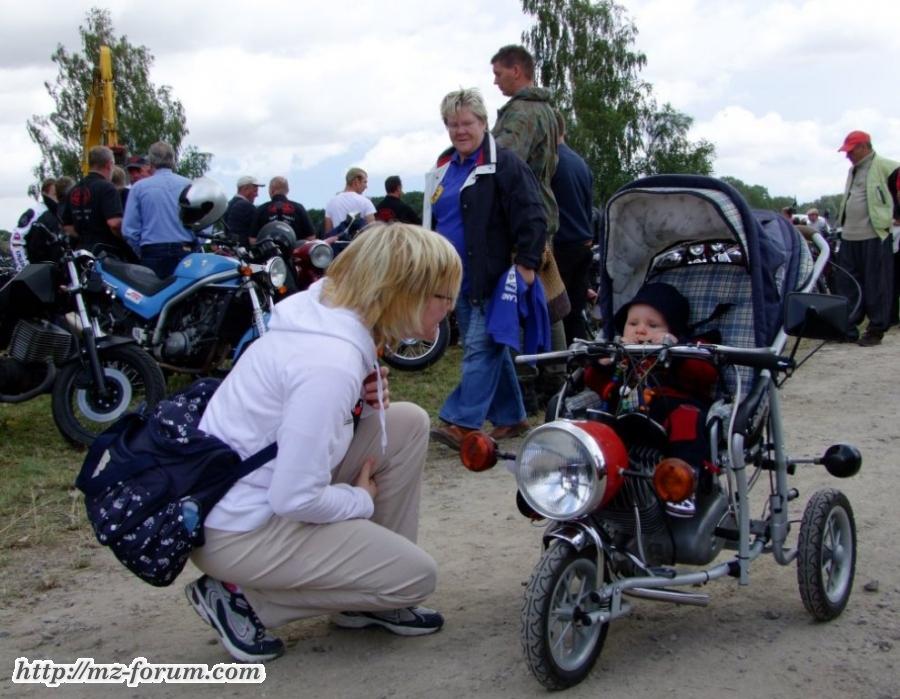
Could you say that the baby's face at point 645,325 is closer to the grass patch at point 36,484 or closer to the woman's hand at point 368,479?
the woman's hand at point 368,479

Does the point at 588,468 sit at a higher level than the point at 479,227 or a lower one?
lower

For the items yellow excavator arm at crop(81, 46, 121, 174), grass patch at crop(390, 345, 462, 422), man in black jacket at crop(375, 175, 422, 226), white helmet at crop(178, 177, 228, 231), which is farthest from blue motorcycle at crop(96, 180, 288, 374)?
yellow excavator arm at crop(81, 46, 121, 174)

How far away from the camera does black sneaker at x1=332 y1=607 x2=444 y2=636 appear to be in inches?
137

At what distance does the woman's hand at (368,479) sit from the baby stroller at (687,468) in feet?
1.18

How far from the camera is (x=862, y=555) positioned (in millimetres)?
4160

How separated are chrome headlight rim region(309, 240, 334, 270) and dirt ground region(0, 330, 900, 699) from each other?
12.4ft

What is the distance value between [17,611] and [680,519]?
8.12 feet

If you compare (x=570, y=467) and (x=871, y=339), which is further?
(x=871, y=339)

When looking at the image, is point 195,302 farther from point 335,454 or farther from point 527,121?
point 335,454

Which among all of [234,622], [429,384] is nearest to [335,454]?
[234,622]

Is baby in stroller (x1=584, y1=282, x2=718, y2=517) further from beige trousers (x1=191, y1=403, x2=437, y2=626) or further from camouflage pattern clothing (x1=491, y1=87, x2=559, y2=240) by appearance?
camouflage pattern clothing (x1=491, y1=87, x2=559, y2=240)

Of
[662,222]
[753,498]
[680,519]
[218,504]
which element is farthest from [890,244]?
[218,504]

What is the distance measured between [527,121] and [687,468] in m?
4.16

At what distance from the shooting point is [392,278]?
312 centimetres
